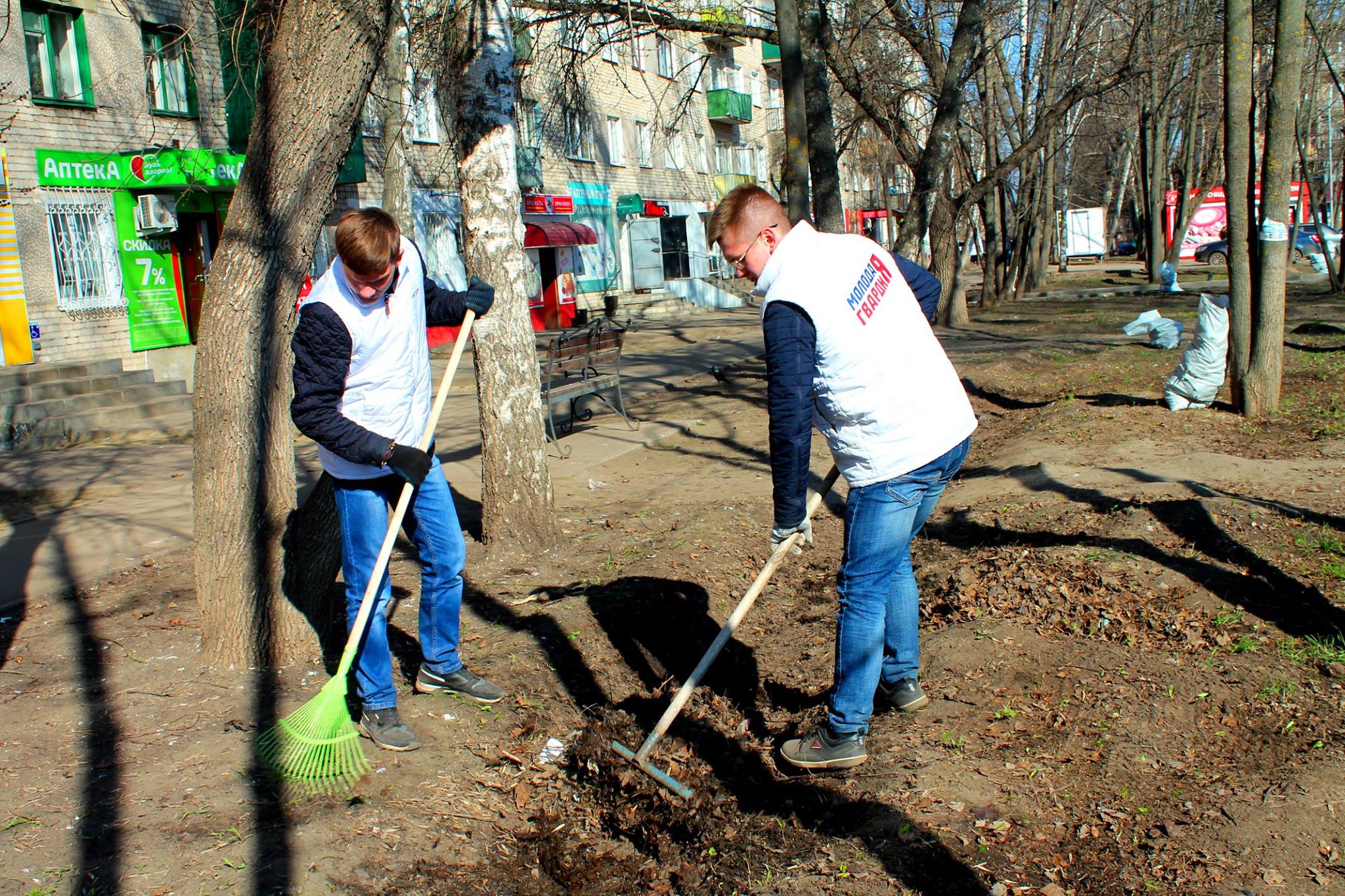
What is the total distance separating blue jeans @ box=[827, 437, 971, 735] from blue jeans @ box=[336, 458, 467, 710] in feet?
4.45

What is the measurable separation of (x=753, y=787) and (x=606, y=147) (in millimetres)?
28012

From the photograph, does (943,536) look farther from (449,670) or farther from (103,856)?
(103,856)

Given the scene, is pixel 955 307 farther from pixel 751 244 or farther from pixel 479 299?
pixel 751 244

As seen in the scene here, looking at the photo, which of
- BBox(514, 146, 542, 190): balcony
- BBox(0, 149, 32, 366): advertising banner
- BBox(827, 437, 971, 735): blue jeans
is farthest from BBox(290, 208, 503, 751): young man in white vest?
BBox(514, 146, 542, 190): balcony

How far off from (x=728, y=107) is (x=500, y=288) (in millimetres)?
31745

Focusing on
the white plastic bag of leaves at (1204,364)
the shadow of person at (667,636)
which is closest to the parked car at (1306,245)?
the white plastic bag of leaves at (1204,364)

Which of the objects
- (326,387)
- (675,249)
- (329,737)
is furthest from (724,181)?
(329,737)

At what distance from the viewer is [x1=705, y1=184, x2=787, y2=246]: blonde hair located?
305 cm

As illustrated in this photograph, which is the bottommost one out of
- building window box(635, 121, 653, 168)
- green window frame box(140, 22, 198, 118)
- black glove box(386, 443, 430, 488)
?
black glove box(386, 443, 430, 488)

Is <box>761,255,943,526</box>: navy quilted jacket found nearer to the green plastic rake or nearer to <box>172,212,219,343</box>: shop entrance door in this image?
the green plastic rake

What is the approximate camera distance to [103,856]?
106 inches

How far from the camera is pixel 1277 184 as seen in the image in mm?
7910

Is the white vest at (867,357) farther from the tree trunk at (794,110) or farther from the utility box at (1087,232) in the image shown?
the utility box at (1087,232)

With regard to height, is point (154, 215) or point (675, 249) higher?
point (154, 215)
